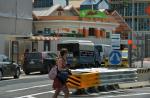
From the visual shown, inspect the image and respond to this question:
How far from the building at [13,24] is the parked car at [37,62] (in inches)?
376

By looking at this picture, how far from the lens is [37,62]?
39.0 meters

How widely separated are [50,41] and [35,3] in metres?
25.4

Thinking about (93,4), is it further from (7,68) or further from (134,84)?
(134,84)

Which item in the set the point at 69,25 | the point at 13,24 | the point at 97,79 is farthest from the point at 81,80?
the point at 69,25

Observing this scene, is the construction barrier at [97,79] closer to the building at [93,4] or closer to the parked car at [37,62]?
the parked car at [37,62]

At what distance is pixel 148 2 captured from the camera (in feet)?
393

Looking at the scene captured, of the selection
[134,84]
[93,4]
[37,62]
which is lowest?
[134,84]

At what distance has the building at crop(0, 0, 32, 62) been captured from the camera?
5028 centimetres

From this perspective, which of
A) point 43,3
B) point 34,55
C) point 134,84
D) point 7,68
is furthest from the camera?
point 43,3

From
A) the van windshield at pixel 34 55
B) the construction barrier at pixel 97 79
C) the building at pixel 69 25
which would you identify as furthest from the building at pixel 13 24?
the construction barrier at pixel 97 79

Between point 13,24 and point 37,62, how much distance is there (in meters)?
17.1

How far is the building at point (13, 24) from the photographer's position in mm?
50281

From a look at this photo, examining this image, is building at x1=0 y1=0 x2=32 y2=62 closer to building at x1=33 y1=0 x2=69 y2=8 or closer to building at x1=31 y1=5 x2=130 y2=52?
building at x1=31 y1=5 x2=130 y2=52

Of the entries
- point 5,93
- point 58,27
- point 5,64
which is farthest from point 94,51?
point 5,93
